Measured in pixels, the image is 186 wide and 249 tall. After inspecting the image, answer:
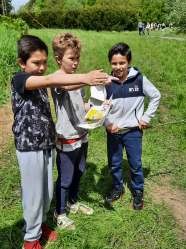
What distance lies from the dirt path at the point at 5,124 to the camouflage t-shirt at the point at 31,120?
9.24 feet

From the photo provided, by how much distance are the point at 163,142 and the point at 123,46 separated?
8.80 ft

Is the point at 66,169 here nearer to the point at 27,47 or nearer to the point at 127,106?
the point at 127,106

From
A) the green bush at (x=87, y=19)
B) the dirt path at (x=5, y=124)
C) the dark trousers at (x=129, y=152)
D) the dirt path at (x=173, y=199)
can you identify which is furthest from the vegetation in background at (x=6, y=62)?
the green bush at (x=87, y=19)

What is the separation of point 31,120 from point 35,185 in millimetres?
486

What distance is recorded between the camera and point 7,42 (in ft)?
35.9

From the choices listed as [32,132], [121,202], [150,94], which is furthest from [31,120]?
[121,202]

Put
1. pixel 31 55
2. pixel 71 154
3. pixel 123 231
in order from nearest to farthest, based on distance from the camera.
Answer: pixel 31 55 → pixel 71 154 → pixel 123 231

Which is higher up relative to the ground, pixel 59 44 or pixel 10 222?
pixel 59 44

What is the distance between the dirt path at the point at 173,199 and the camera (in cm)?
415

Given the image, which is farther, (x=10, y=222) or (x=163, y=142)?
(x=163, y=142)

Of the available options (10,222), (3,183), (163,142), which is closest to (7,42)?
(163,142)

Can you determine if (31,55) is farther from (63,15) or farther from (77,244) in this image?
(63,15)

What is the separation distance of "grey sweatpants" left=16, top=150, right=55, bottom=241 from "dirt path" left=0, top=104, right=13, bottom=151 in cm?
264

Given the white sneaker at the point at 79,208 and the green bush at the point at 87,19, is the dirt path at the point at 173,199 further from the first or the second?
the green bush at the point at 87,19
